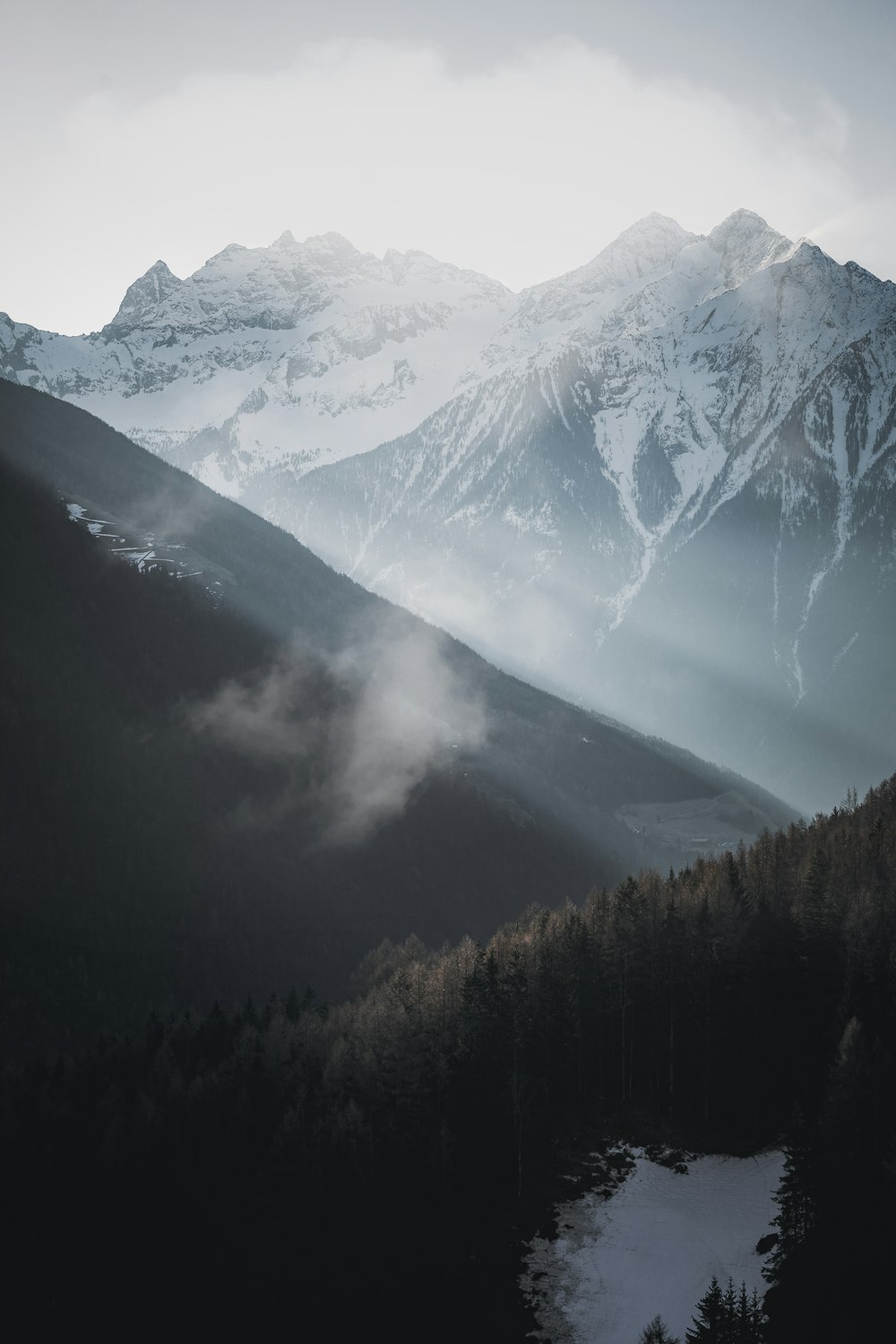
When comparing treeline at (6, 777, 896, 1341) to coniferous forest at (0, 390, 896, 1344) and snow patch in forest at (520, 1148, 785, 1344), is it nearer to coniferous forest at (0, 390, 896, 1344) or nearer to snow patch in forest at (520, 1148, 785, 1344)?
coniferous forest at (0, 390, 896, 1344)

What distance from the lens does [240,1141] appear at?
7225 cm

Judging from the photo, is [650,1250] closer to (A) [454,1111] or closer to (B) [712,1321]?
(A) [454,1111]

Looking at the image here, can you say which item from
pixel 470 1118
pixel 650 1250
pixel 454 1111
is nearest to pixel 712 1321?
pixel 650 1250

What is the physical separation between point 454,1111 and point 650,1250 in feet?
62.0

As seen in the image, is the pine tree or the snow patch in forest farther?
the snow patch in forest

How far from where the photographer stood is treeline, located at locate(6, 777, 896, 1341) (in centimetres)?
6003

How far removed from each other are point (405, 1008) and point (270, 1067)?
509 inches

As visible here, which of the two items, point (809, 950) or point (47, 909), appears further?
point (47, 909)

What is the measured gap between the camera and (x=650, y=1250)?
191ft

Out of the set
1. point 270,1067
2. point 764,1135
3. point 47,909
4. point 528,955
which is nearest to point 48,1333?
point 270,1067

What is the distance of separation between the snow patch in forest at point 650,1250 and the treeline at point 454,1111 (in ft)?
7.60

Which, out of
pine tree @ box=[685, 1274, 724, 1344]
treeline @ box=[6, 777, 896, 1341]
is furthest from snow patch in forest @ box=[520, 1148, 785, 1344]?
pine tree @ box=[685, 1274, 724, 1344]

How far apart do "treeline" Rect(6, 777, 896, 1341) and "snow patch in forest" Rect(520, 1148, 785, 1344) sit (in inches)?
91.2

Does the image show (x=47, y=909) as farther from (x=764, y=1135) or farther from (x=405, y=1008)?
(x=764, y=1135)
